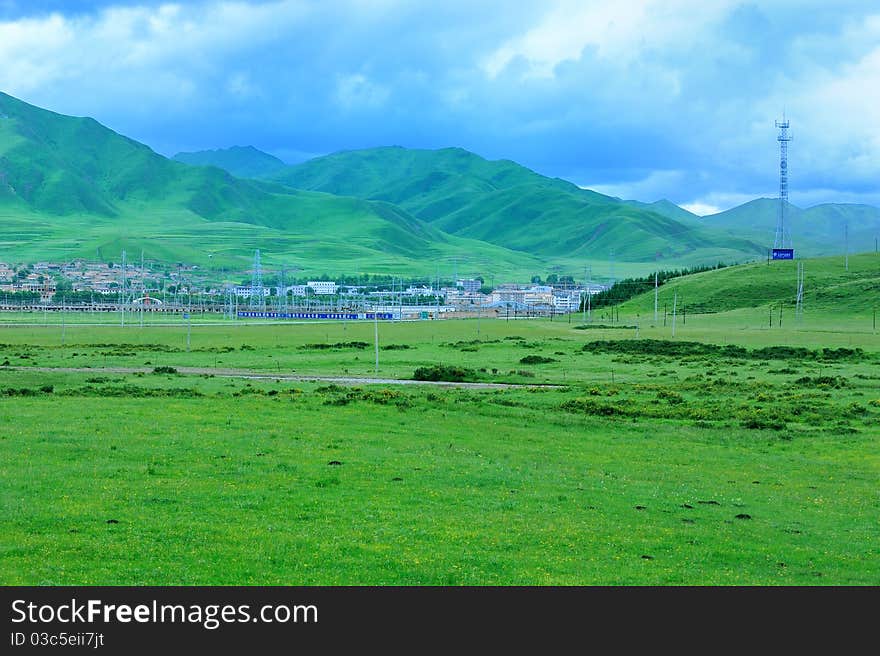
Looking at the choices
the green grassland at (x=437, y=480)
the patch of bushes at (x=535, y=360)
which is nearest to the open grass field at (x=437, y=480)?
the green grassland at (x=437, y=480)

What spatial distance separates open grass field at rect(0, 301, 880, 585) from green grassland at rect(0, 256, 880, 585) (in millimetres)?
110

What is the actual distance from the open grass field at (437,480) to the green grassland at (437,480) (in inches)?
4.3

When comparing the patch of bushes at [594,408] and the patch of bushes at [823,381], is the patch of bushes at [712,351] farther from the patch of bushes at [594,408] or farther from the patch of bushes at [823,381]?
the patch of bushes at [594,408]

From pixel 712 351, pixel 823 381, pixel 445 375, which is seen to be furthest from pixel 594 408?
pixel 712 351

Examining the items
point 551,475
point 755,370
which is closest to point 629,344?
point 755,370

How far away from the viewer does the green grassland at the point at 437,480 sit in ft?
65.0

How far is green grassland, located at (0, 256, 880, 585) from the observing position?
19.8m

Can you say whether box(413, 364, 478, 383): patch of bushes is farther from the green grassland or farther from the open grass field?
the green grassland

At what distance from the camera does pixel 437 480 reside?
2928 cm

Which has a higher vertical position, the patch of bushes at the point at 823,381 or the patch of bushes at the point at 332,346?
the patch of bushes at the point at 332,346

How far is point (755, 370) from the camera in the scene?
77812 mm

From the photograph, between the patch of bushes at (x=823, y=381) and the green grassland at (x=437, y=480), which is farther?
the patch of bushes at (x=823, y=381)
